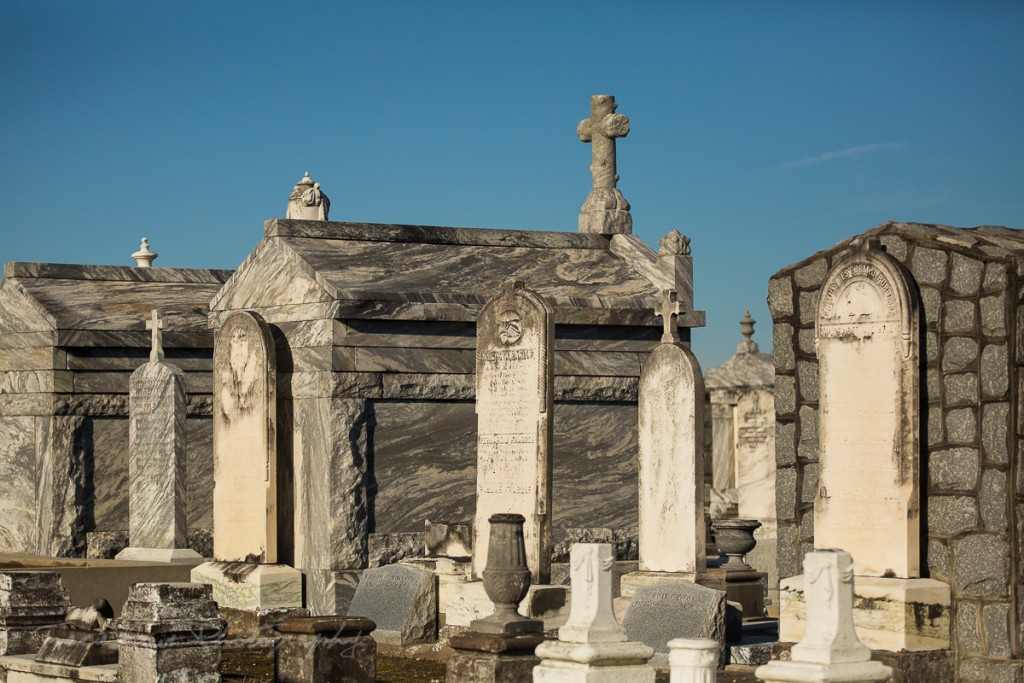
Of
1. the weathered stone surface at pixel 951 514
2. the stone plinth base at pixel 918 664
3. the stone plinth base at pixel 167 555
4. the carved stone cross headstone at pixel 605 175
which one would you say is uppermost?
the carved stone cross headstone at pixel 605 175

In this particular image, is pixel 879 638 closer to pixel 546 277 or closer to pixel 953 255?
pixel 953 255

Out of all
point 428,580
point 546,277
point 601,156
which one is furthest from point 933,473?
point 601,156

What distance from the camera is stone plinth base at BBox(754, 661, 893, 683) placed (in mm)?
7293

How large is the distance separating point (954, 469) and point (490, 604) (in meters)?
3.82

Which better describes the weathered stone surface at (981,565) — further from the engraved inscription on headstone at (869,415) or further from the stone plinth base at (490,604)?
the stone plinth base at (490,604)

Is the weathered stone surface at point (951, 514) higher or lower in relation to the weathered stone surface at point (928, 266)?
lower

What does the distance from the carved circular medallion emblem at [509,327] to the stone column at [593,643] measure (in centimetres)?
396

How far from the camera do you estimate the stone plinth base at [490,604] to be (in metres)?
12.1

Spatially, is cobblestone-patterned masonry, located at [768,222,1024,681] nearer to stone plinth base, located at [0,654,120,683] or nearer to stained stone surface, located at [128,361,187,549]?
stone plinth base, located at [0,654,120,683]

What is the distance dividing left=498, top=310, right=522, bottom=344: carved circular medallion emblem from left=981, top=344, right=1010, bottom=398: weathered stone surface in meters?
3.80

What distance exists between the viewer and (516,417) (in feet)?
40.8

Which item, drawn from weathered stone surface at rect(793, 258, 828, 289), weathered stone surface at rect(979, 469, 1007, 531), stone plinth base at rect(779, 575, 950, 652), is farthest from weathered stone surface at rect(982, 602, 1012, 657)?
weathered stone surface at rect(793, 258, 828, 289)

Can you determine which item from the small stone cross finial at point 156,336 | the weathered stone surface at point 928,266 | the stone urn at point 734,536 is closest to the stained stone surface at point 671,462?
the weathered stone surface at point 928,266

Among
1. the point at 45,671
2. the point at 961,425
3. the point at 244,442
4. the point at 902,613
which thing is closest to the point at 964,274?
the point at 961,425
